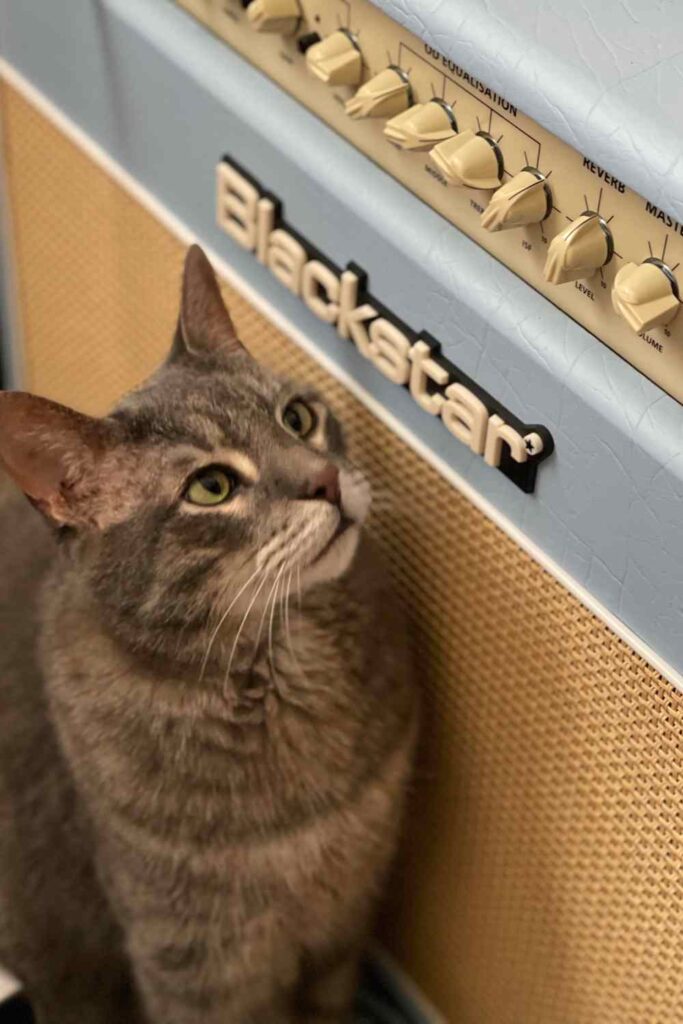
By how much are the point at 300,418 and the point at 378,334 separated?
9 centimetres

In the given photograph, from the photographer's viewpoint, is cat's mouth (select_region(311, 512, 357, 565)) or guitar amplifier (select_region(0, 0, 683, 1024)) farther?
cat's mouth (select_region(311, 512, 357, 565))

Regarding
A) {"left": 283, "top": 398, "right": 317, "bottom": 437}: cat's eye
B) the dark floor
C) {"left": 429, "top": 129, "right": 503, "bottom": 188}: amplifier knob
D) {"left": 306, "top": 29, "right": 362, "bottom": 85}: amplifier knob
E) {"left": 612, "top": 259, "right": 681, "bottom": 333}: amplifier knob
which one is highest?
{"left": 306, "top": 29, "right": 362, "bottom": 85}: amplifier knob

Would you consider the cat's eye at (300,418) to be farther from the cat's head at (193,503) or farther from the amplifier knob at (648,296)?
the amplifier knob at (648,296)

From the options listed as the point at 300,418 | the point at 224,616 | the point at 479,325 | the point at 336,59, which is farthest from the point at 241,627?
the point at 336,59

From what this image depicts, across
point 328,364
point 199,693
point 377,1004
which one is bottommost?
point 377,1004

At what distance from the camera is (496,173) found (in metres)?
0.69

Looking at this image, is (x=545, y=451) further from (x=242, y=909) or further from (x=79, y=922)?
(x=79, y=922)

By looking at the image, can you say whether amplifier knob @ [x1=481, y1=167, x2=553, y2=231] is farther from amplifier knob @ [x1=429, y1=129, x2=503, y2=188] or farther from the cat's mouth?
the cat's mouth

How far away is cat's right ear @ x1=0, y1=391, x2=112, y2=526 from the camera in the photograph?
77cm

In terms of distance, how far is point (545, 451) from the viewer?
739 mm

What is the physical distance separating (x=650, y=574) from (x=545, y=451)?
9cm

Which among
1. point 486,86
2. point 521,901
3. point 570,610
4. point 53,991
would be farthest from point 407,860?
point 486,86

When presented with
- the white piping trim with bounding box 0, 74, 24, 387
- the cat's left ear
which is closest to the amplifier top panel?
the cat's left ear

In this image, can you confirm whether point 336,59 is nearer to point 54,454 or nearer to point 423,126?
point 423,126
